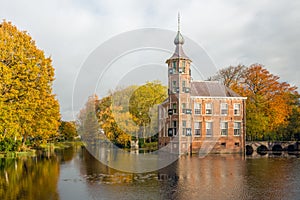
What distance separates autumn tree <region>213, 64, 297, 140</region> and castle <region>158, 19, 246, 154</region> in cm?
571

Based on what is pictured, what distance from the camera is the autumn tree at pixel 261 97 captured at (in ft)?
155

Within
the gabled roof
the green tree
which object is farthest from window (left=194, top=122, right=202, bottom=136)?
the green tree

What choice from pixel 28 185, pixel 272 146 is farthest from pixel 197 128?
pixel 28 185

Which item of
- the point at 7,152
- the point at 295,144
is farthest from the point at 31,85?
the point at 295,144

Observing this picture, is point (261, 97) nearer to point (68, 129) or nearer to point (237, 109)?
point (237, 109)

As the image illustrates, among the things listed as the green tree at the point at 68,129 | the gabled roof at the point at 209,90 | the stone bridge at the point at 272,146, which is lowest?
the stone bridge at the point at 272,146

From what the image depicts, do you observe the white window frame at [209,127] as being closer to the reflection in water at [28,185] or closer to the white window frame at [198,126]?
the white window frame at [198,126]

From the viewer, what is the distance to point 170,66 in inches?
1577

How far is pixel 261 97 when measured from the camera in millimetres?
48188

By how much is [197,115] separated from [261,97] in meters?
13.3

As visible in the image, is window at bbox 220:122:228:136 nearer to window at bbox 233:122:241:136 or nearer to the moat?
window at bbox 233:122:241:136

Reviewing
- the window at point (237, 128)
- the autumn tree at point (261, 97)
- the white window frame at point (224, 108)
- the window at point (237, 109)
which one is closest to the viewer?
the white window frame at point (224, 108)

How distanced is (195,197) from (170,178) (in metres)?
5.45

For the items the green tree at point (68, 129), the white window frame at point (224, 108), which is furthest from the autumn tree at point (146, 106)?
the green tree at point (68, 129)
